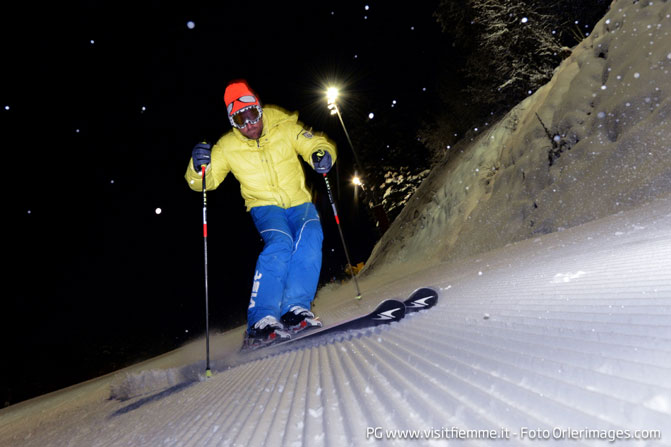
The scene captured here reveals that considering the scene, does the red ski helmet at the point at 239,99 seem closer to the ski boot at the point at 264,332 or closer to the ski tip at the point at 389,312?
the ski boot at the point at 264,332

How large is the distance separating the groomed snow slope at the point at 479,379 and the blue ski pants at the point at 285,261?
141 cm

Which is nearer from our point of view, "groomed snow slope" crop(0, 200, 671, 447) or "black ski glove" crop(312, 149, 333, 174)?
"groomed snow slope" crop(0, 200, 671, 447)

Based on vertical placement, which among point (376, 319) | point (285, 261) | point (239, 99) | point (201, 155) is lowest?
point (376, 319)

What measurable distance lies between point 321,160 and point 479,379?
335cm

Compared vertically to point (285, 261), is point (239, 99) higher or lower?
higher

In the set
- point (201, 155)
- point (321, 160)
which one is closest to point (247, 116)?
point (201, 155)

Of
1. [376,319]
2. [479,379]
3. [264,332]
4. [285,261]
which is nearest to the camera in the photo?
[479,379]

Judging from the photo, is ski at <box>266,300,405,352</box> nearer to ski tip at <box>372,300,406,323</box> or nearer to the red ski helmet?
ski tip at <box>372,300,406,323</box>

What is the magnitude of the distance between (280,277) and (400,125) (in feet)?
47.9

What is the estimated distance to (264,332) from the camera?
2.97 m

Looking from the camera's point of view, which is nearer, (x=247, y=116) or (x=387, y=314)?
(x=387, y=314)

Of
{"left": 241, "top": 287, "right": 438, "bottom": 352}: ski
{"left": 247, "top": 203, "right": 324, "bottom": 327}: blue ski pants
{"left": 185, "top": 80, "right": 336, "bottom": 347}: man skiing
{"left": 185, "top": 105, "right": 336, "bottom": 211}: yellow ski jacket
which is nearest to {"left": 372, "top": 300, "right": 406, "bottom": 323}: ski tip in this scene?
{"left": 241, "top": 287, "right": 438, "bottom": 352}: ski

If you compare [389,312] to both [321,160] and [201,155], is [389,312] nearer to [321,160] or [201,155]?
[321,160]

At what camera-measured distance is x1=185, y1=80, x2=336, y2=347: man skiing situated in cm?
339
